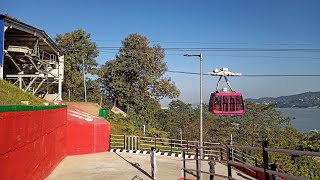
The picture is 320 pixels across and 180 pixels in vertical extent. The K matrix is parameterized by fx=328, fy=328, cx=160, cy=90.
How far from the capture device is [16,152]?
8.73 m

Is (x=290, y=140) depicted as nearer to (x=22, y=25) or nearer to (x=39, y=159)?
(x=22, y=25)

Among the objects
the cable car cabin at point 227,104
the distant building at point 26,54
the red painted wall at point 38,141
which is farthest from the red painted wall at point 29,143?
the cable car cabin at point 227,104

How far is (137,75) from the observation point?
49656 mm

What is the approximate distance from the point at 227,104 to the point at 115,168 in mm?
8243

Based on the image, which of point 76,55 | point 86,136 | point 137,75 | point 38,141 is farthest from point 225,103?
point 76,55

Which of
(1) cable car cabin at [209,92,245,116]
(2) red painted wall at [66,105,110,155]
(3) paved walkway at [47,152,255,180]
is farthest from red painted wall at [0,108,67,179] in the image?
(1) cable car cabin at [209,92,245,116]

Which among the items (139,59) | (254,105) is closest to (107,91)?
(139,59)

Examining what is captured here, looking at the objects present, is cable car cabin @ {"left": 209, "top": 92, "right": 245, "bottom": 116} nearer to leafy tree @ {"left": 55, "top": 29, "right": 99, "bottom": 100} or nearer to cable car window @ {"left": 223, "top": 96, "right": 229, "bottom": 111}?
cable car window @ {"left": 223, "top": 96, "right": 229, "bottom": 111}

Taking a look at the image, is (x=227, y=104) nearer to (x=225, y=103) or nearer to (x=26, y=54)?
(x=225, y=103)

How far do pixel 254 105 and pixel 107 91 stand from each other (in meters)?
24.1

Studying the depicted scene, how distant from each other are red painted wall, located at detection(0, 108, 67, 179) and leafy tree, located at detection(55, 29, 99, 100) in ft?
110

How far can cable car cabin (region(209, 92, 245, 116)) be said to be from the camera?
70.3 ft

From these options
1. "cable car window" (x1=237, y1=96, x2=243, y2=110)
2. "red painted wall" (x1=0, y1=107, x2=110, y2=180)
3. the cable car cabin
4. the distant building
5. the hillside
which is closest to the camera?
"red painted wall" (x1=0, y1=107, x2=110, y2=180)

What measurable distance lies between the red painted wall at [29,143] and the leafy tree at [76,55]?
33.5 m
